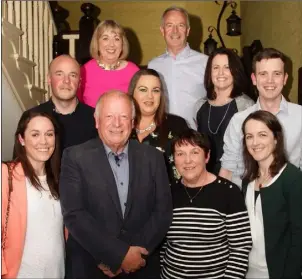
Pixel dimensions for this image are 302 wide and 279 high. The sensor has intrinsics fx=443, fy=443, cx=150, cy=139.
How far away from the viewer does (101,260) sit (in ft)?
6.32

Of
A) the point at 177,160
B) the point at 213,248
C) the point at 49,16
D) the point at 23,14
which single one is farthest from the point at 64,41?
the point at 213,248

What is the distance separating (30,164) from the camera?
6.96 ft

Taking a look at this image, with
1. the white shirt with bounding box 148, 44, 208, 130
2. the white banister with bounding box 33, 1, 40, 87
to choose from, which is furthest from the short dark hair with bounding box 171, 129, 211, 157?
the white banister with bounding box 33, 1, 40, 87

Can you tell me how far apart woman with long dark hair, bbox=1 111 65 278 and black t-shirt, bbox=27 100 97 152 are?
0.83ft

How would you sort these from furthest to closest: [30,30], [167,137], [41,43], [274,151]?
[41,43] < [30,30] < [167,137] < [274,151]

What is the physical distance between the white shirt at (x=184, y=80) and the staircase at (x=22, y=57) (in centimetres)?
100

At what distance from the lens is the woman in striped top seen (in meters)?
2.02

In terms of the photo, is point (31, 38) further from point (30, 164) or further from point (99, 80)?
point (30, 164)

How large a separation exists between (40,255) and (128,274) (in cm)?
41

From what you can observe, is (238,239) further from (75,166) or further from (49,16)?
(49,16)

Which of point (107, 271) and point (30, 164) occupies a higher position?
point (30, 164)

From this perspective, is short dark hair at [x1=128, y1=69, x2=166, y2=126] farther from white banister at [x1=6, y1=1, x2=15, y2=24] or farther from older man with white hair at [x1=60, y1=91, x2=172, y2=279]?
white banister at [x1=6, y1=1, x2=15, y2=24]

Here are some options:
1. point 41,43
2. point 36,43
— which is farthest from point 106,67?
point 41,43

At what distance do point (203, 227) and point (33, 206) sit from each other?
79 cm
